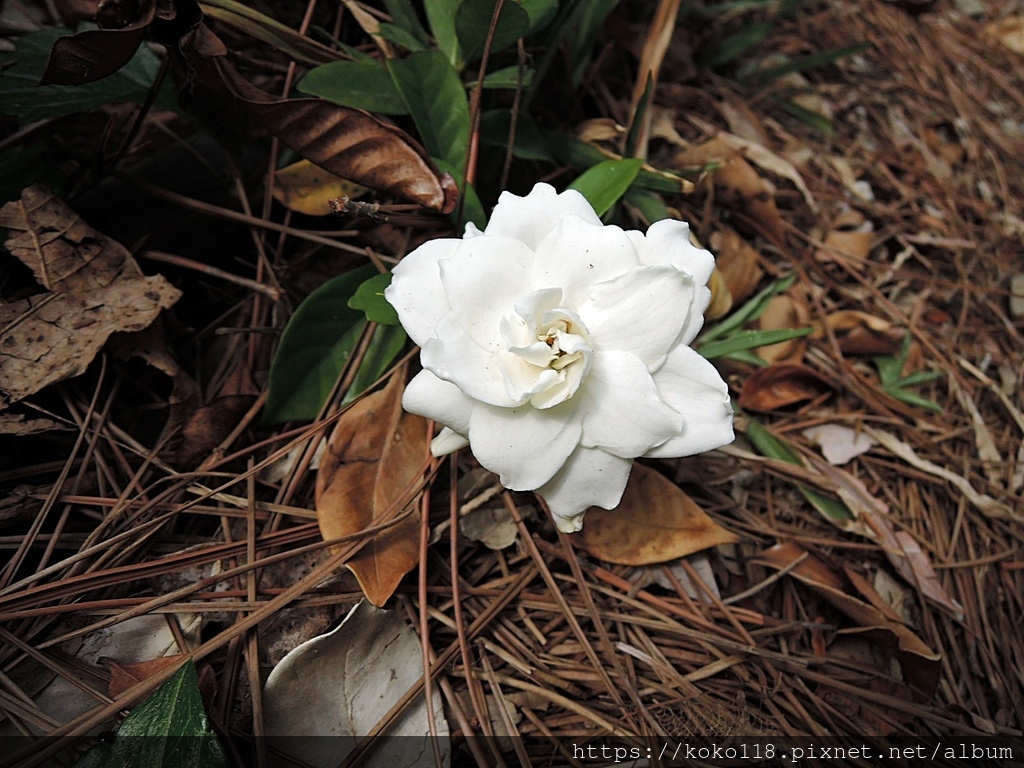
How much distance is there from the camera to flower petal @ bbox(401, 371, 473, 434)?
805 millimetres

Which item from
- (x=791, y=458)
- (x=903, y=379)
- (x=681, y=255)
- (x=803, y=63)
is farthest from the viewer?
(x=803, y=63)

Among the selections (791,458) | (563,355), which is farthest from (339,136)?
(791,458)

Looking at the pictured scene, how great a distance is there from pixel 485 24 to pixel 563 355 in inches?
25.3

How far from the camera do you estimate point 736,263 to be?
1.48m

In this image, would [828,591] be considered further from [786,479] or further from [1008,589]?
[1008,589]

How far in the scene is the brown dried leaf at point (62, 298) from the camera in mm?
974

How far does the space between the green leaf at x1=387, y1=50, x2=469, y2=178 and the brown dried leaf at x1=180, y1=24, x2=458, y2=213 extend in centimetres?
8

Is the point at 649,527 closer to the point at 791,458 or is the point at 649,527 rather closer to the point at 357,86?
the point at 791,458

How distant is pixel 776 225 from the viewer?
1584 mm

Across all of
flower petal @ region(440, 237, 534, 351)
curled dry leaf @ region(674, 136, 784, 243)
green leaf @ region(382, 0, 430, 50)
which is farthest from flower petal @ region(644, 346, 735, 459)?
curled dry leaf @ region(674, 136, 784, 243)

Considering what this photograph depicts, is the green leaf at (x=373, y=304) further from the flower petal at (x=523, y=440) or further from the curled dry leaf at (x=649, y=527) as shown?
the curled dry leaf at (x=649, y=527)

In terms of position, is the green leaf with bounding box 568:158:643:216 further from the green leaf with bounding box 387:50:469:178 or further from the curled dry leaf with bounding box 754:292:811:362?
the curled dry leaf with bounding box 754:292:811:362

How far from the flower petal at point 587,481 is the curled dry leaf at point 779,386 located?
23.7 inches

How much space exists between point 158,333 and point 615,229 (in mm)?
813
